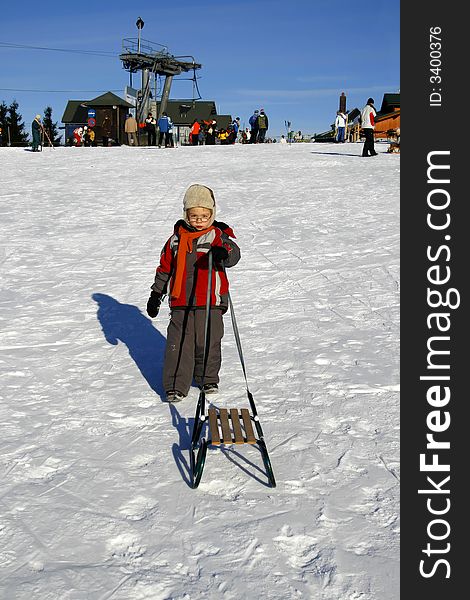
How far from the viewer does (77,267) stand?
893 cm

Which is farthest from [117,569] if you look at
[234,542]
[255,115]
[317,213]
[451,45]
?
[255,115]

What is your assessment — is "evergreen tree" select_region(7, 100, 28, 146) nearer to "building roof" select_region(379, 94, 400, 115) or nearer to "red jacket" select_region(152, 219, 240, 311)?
"building roof" select_region(379, 94, 400, 115)

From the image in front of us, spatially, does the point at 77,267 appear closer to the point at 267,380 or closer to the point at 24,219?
the point at 24,219

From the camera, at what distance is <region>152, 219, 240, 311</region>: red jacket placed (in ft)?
14.3

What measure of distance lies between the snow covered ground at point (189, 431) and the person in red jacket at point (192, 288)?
226 mm

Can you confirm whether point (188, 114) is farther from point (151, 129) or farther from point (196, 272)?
point (196, 272)

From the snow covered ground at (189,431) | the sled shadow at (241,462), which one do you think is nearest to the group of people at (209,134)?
the snow covered ground at (189,431)

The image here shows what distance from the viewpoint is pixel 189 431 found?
13.8ft

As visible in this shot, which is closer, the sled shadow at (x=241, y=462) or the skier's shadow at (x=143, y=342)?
the sled shadow at (x=241, y=462)

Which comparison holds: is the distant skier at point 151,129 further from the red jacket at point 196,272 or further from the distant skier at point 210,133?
the red jacket at point 196,272

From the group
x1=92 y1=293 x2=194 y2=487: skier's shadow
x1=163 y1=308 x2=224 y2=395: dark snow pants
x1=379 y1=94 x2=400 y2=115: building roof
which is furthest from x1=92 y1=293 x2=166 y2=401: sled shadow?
x1=379 y1=94 x2=400 y2=115: building roof

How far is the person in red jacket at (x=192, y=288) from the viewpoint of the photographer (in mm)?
4273

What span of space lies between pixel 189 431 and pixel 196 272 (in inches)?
39.6

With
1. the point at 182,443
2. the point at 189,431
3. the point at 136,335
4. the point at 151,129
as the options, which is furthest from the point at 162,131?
the point at 182,443
